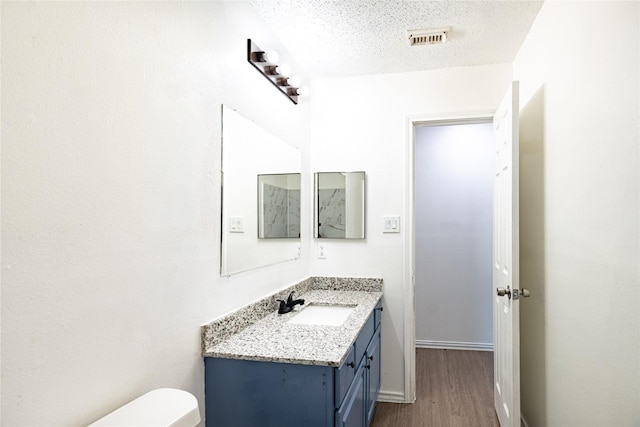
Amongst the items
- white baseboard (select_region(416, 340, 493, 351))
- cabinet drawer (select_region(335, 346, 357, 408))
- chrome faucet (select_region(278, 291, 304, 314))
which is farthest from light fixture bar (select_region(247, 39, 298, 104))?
white baseboard (select_region(416, 340, 493, 351))

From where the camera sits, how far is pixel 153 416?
103 centimetres

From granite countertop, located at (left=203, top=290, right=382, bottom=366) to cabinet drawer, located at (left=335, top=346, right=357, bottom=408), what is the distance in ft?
0.22

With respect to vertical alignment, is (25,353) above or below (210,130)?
below

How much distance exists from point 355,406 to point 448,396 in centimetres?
137

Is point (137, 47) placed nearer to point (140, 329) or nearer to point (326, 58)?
point (140, 329)

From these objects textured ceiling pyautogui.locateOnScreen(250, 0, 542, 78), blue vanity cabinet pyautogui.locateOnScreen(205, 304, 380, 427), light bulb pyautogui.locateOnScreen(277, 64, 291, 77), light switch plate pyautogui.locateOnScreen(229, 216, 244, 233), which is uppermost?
textured ceiling pyautogui.locateOnScreen(250, 0, 542, 78)

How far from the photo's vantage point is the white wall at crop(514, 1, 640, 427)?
1173 millimetres

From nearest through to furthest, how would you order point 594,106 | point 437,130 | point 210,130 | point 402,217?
1. point 594,106
2. point 210,130
3. point 402,217
4. point 437,130

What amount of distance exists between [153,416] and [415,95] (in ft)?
8.18

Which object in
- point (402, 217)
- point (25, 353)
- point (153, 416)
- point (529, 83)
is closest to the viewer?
point (25, 353)

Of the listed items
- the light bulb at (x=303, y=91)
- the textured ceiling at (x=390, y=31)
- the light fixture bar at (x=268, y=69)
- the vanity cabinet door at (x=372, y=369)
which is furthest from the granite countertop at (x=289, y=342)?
the textured ceiling at (x=390, y=31)

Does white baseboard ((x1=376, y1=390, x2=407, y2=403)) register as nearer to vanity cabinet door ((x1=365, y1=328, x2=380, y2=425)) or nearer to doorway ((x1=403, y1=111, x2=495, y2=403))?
doorway ((x1=403, y1=111, x2=495, y2=403))

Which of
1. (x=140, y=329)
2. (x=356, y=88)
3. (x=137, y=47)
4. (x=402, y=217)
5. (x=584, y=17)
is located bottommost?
(x=140, y=329)

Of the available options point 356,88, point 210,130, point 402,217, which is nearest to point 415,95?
point 356,88
